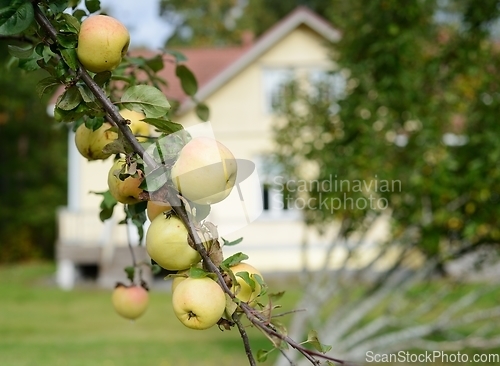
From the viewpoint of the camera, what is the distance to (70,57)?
0.78 meters

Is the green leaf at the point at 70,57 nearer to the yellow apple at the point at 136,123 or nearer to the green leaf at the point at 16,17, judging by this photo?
the green leaf at the point at 16,17

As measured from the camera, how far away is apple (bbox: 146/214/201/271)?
0.74 m

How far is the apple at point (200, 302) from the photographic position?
0.72 metres

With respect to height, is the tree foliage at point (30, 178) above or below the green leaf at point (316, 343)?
below

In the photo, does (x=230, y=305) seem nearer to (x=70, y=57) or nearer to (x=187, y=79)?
(x=70, y=57)

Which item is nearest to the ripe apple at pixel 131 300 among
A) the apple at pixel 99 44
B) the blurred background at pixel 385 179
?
the apple at pixel 99 44

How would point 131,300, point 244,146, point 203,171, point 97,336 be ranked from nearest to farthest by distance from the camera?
point 203,171, point 131,300, point 97,336, point 244,146

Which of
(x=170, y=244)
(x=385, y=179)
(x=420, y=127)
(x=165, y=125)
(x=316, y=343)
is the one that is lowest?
(x=385, y=179)

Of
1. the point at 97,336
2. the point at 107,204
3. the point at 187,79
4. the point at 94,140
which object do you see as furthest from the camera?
the point at 97,336

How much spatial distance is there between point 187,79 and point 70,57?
60cm

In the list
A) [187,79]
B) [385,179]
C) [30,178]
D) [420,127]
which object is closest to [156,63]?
[187,79]

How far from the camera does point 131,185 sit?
854 millimetres

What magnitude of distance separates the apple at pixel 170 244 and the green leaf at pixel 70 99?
0.19m

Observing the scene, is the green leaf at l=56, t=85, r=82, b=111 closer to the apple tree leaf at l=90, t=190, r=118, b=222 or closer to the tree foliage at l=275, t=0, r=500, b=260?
the apple tree leaf at l=90, t=190, r=118, b=222
